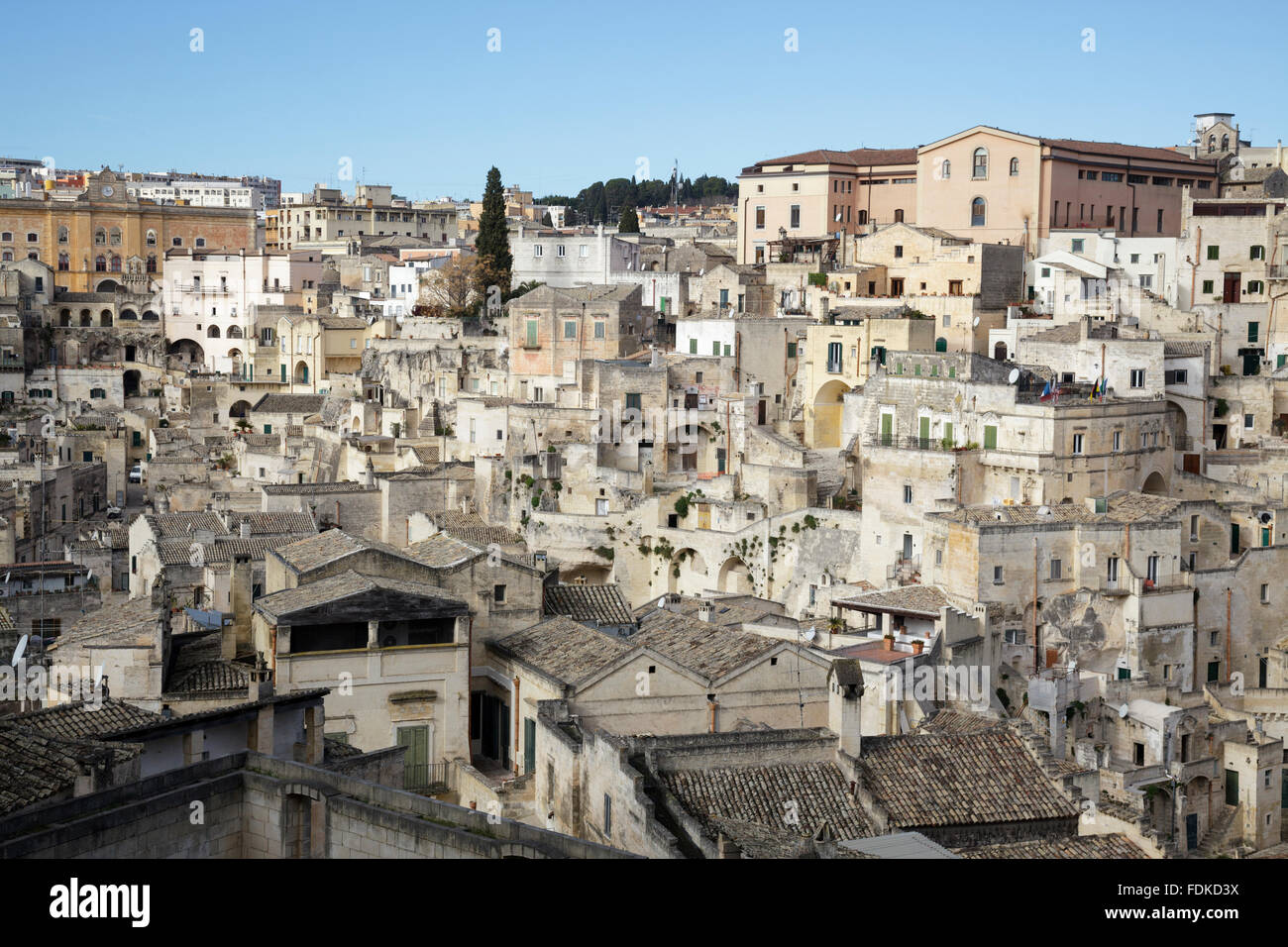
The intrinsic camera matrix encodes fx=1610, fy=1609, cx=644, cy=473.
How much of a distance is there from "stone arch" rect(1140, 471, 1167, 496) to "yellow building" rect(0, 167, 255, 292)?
54.0 metres

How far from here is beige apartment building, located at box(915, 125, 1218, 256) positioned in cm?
5038

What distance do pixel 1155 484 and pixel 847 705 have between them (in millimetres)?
21479

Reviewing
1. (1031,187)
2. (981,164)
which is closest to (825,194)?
(981,164)

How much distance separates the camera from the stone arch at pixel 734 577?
36.3m

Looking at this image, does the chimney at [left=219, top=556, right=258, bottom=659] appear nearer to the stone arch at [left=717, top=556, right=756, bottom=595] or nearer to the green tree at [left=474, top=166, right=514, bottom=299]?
the stone arch at [left=717, top=556, right=756, bottom=595]

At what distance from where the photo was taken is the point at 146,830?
362 inches

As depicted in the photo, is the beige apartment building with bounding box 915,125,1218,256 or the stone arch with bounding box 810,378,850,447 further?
the beige apartment building with bounding box 915,125,1218,256

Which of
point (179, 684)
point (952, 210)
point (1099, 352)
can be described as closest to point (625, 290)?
point (952, 210)

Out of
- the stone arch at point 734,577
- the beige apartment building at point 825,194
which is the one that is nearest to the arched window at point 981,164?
the beige apartment building at point 825,194

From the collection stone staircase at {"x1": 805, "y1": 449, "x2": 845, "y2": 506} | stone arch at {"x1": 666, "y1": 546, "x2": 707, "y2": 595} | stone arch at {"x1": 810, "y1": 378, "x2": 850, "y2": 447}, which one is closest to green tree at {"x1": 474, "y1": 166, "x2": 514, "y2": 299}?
stone arch at {"x1": 810, "y1": 378, "x2": 850, "y2": 447}

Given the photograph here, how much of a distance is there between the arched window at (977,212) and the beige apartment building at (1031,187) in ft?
0.10

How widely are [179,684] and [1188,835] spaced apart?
16329 mm

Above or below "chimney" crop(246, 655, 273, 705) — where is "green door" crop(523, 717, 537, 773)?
below
